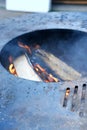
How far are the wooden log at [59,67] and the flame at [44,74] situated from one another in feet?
0.41

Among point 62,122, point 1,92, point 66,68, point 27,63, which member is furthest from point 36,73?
point 62,122

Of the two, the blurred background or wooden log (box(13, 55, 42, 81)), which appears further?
the blurred background

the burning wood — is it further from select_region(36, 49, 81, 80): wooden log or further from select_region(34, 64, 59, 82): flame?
select_region(36, 49, 81, 80): wooden log

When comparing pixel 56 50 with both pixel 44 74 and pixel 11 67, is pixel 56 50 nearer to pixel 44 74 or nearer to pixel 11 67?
pixel 44 74

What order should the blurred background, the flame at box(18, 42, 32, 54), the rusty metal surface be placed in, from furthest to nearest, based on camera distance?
the blurred background → the flame at box(18, 42, 32, 54) → the rusty metal surface

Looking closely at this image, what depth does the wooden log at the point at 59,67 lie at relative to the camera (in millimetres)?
2158

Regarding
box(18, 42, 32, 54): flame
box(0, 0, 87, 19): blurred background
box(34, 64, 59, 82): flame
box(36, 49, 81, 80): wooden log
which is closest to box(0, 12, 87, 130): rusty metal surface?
box(34, 64, 59, 82): flame

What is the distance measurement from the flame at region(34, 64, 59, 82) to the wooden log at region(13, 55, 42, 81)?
0.04m

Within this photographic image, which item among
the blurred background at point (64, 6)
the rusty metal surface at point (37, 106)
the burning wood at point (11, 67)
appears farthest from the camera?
the blurred background at point (64, 6)

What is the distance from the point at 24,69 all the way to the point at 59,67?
11.9 inches

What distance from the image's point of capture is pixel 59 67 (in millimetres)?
2197

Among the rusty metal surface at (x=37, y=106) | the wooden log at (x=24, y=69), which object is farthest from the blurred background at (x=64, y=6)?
the rusty metal surface at (x=37, y=106)

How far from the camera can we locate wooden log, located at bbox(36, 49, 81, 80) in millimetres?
2158

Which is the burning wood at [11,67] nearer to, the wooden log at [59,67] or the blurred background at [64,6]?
the wooden log at [59,67]
